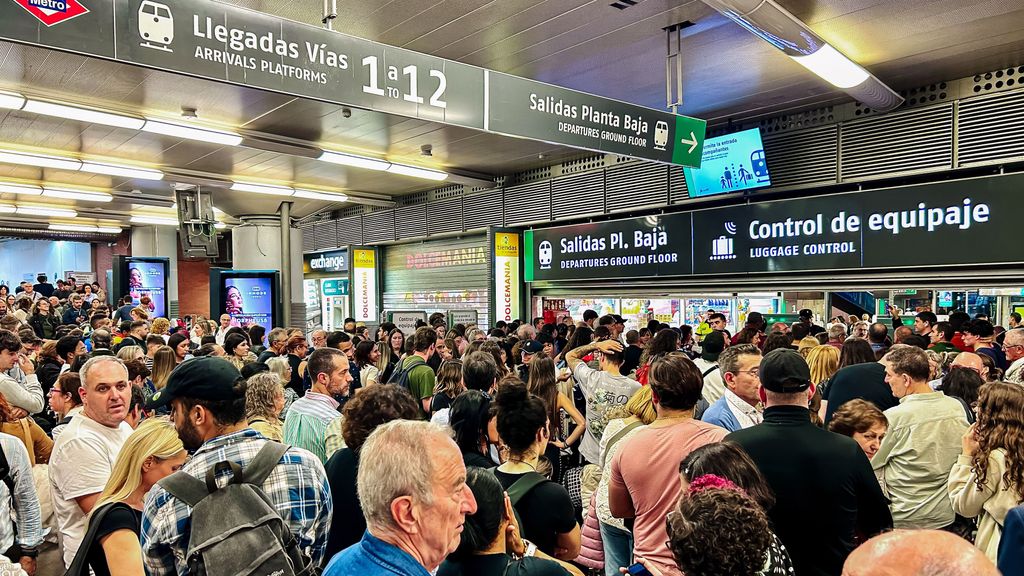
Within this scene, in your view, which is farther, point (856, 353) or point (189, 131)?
point (189, 131)

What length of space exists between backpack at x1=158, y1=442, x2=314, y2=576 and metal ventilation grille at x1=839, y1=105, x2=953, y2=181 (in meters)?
8.42

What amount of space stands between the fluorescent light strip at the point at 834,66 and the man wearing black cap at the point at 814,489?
421 cm

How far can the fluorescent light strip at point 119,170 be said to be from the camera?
10.9 meters

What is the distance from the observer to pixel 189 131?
837cm

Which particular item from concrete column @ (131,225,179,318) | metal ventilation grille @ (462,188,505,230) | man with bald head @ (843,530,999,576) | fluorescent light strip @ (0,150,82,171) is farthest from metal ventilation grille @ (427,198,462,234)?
man with bald head @ (843,530,999,576)

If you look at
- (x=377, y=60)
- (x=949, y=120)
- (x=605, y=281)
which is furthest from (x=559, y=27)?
(x=605, y=281)

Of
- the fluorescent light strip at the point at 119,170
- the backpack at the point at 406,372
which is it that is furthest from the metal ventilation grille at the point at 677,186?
the fluorescent light strip at the point at 119,170

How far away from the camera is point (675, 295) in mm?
10859

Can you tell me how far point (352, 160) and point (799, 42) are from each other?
6.99 meters

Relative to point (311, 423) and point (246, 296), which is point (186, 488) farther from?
→ point (246, 296)

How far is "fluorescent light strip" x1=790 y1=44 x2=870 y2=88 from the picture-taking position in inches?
227

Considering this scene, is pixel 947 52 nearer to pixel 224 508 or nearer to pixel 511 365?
pixel 511 365

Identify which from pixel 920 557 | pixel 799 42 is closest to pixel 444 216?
pixel 799 42

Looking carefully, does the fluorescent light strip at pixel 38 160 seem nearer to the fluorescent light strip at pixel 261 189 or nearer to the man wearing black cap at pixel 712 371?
the fluorescent light strip at pixel 261 189
